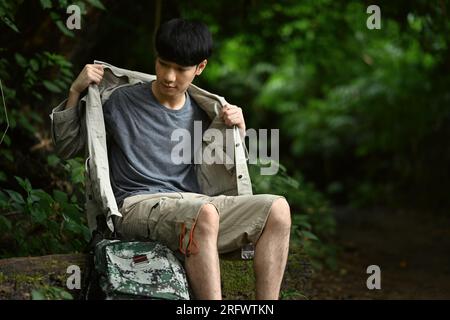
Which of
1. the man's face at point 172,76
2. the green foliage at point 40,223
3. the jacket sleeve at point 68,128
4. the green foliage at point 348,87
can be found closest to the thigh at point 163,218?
the jacket sleeve at point 68,128

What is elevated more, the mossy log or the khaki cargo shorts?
the khaki cargo shorts

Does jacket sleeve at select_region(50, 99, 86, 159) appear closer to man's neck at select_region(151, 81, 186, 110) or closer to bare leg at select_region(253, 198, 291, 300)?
man's neck at select_region(151, 81, 186, 110)

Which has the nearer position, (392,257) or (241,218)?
(241,218)

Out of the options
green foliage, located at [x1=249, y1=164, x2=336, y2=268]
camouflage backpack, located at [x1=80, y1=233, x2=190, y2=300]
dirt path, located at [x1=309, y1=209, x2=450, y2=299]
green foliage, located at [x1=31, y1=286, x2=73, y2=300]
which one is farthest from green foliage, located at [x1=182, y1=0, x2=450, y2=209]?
green foliage, located at [x1=31, y1=286, x2=73, y2=300]

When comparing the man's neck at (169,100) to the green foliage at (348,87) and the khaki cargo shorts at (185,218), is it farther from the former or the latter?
the green foliage at (348,87)

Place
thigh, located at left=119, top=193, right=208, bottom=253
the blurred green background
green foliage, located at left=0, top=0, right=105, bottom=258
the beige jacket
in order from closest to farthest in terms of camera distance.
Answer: thigh, located at left=119, top=193, right=208, bottom=253
the beige jacket
green foliage, located at left=0, top=0, right=105, bottom=258
the blurred green background

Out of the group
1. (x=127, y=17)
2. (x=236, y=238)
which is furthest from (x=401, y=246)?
(x=236, y=238)

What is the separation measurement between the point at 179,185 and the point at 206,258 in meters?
0.73

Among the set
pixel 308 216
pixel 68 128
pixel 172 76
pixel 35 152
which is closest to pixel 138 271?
pixel 68 128

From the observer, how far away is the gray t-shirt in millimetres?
3969

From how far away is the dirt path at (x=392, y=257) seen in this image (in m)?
A: 6.66

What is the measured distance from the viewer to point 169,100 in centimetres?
412

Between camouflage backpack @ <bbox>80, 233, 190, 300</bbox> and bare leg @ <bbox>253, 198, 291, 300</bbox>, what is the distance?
1.21 feet

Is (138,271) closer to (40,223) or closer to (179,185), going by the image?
(179,185)
